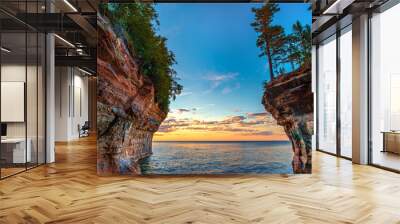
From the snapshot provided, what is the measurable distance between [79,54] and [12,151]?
774cm

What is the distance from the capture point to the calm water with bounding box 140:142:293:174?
21.1 ft

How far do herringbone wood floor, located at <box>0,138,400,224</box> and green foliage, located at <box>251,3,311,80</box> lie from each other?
6.52ft

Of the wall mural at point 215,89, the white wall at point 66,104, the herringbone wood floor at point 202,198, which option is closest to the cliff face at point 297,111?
the wall mural at point 215,89

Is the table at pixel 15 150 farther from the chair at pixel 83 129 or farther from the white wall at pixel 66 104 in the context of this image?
the chair at pixel 83 129

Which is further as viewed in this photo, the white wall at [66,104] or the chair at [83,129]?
the chair at [83,129]

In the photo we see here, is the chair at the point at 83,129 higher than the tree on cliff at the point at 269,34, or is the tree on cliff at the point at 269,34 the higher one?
the tree on cliff at the point at 269,34

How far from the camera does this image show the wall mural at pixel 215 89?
644 cm

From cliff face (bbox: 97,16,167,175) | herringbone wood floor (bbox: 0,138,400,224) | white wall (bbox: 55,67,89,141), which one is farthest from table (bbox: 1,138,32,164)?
white wall (bbox: 55,67,89,141)

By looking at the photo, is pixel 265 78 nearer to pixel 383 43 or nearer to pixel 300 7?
pixel 300 7

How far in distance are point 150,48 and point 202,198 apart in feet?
9.69

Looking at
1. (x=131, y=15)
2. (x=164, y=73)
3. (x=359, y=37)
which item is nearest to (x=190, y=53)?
(x=164, y=73)

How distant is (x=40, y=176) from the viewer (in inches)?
254

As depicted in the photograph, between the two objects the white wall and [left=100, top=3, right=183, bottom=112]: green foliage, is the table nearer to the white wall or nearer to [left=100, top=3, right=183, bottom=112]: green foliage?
[left=100, top=3, right=183, bottom=112]: green foliage

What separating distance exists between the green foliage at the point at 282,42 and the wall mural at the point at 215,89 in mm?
17
